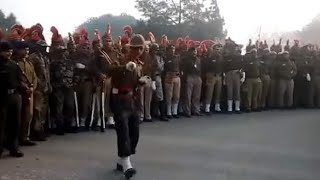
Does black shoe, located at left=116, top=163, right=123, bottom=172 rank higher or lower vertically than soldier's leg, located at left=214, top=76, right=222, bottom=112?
lower

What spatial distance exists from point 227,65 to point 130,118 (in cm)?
784

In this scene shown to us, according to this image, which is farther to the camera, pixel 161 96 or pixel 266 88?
pixel 266 88

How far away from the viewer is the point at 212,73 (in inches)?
561

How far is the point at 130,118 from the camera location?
732 centimetres

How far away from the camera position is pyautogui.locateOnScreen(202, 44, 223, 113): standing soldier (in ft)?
46.8

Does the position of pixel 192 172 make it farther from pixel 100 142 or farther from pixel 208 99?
pixel 208 99

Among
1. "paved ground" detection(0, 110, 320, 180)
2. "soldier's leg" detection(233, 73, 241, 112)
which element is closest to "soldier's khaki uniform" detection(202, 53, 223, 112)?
"soldier's leg" detection(233, 73, 241, 112)

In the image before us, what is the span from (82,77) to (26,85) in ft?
8.39

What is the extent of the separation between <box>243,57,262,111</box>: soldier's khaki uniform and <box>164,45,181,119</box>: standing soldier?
2648mm

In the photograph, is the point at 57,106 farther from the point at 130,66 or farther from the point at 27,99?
the point at 130,66

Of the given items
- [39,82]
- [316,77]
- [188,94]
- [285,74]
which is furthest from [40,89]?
[316,77]

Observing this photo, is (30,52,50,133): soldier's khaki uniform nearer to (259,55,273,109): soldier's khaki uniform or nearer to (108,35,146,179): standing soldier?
(108,35,146,179): standing soldier

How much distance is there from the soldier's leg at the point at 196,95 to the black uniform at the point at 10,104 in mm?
6442

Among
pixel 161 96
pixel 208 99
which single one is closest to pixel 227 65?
pixel 208 99
